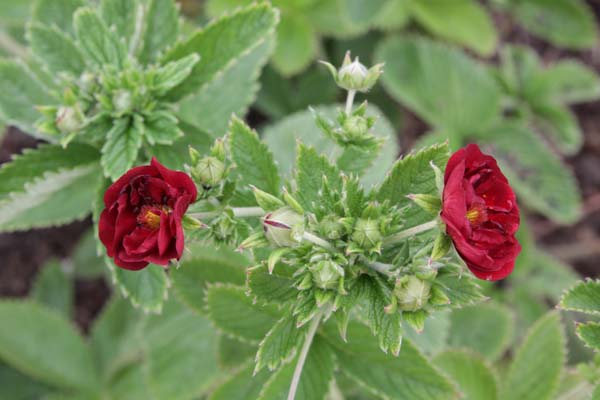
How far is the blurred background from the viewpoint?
418cm

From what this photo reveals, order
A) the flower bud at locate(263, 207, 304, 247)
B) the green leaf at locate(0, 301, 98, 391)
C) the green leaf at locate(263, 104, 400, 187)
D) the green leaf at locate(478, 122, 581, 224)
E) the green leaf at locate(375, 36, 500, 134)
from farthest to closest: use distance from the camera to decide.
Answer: the green leaf at locate(375, 36, 500, 134) < the green leaf at locate(478, 122, 581, 224) < the green leaf at locate(0, 301, 98, 391) < the green leaf at locate(263, 104, 400, 187) < the flower bud at locate(263, 207, 304, 247)

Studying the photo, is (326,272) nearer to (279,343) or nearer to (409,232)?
Answer: (409,232)

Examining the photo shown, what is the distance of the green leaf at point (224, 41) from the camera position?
98.6 inches

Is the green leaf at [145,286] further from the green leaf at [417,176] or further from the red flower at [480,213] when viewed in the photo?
the red flower at [480,213]

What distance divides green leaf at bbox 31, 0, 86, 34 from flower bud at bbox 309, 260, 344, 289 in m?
1.84

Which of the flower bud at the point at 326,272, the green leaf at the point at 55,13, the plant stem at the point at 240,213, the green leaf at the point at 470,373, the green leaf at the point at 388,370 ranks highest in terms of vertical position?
the green leaf at the point at 55,13

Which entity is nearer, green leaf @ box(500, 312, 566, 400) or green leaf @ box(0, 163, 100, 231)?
green leaf @ box(0, 163, 100, 231)

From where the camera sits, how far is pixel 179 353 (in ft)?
10.8

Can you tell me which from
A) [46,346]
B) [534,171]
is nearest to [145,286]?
[46,346]

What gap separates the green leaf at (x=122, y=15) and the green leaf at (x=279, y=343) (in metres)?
1.34

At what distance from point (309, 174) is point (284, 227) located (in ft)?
1.15

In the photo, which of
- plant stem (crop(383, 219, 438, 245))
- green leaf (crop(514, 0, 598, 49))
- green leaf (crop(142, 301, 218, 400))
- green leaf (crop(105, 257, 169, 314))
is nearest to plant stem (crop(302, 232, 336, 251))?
plant stem (crop(383, 219, 438, 245))

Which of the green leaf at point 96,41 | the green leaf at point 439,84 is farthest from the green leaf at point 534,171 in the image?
the green leaf at point 96,41

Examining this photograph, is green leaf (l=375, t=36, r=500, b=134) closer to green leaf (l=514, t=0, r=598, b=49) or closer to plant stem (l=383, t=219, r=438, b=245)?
green leaf (l=514, t=0, r=598, b=49)
